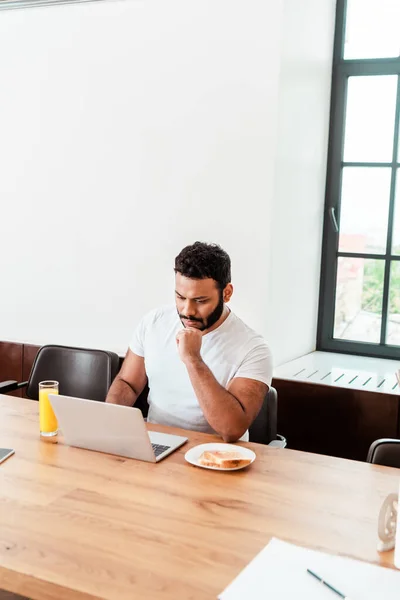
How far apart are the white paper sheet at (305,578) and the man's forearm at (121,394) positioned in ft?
3.72

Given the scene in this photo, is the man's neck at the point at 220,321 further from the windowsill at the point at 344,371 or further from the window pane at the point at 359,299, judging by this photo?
the window pane at the point at 359,299

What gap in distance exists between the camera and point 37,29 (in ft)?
10.8

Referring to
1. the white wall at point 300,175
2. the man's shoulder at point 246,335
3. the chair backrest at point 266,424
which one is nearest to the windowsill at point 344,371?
the white wall at point 300,175

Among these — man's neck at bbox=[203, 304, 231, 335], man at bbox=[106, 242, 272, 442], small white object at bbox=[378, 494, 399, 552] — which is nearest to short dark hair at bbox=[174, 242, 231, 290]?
man at bbox=[106, 242, 272, 442]

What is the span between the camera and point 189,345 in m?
2.08

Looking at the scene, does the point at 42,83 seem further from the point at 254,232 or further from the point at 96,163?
the point at 254,232

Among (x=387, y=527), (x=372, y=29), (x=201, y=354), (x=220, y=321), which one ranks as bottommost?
(x=387, y=527)

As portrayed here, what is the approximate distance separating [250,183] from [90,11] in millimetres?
1150

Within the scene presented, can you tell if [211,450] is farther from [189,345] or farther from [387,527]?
Result: [387,527]

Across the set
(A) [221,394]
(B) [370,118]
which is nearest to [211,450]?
(A) [221,394]

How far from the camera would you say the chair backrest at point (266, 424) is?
7.49ft

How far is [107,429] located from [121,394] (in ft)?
1.96

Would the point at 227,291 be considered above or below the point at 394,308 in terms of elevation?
above

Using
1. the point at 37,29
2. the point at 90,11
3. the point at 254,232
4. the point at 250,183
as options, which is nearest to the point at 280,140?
the point at 250,183
